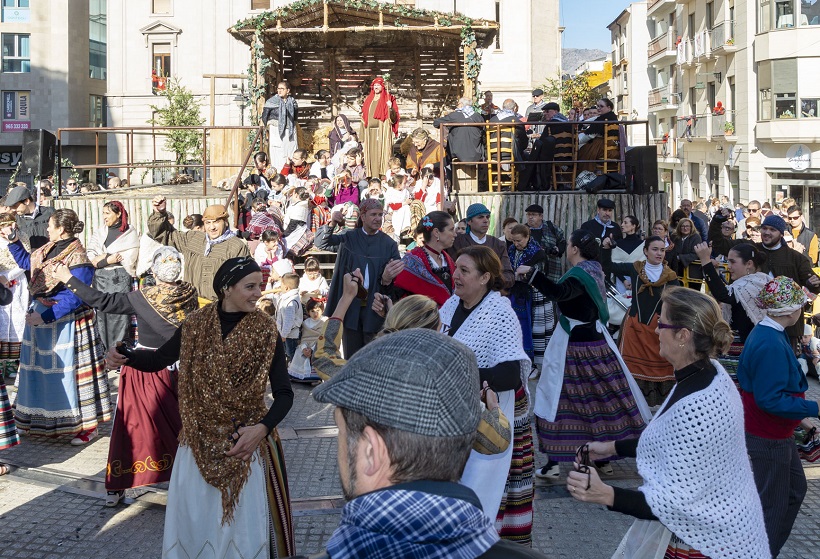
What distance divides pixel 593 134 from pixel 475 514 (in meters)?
13.4

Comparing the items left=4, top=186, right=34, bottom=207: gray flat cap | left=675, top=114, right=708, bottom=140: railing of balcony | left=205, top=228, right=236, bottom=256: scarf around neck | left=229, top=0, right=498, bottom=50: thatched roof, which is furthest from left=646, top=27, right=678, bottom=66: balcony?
left=205, top=228, right=236, bottom=256: scarf around neck

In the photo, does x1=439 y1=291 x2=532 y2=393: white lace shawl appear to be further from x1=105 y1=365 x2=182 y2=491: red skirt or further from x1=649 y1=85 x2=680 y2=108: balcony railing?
x1=649 y1=85 x2=680 y2=108: balcony railing

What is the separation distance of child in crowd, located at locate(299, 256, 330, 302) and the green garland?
29.3 ft

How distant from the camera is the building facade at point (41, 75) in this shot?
50.2 metres

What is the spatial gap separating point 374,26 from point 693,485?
17414mm

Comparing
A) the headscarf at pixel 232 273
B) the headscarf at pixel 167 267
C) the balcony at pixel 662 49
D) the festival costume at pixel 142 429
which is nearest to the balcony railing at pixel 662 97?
the balcony at pixel 662 49

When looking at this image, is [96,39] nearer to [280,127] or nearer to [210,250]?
[280,127]

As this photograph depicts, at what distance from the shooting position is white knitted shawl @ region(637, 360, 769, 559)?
11.0 feet

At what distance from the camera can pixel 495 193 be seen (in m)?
14.5

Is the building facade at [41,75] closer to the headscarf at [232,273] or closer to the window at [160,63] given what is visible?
the window at [160,63]

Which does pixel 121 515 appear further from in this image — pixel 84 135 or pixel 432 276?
pixel 84 135

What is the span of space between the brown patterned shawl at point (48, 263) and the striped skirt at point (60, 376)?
40 centimetres

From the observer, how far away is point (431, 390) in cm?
180

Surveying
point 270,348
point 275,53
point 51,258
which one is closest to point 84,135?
point 275,53
